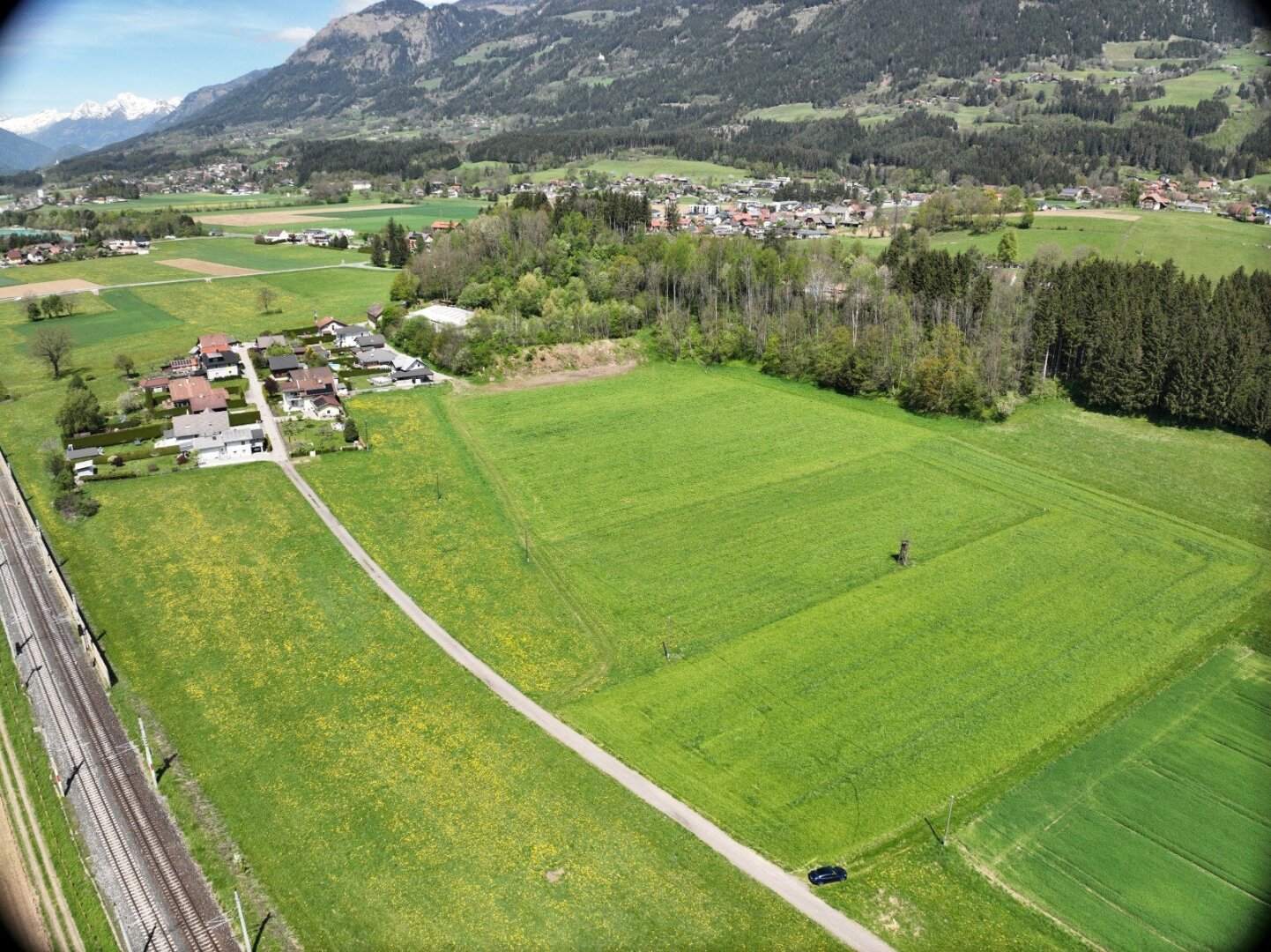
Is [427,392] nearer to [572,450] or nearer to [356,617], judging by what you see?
[572,450]

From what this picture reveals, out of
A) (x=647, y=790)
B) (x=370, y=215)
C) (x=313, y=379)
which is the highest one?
(x=370, y=215)

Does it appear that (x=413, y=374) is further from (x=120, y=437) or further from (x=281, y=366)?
(x=120, y=437)

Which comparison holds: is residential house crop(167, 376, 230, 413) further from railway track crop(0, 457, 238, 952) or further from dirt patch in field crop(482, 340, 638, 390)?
railway track crop(0, 457, 238, 952)

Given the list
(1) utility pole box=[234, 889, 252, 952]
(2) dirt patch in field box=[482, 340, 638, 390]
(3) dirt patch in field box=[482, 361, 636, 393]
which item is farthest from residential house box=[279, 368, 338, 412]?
(1) utility pole box=[234, 889, 252, 952]

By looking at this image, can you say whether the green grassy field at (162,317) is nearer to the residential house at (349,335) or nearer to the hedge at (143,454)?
the residential house at (349,335)

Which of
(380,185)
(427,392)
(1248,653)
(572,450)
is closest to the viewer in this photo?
(1248,653)

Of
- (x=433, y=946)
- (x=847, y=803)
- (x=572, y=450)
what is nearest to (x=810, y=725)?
(x=847, y=803)

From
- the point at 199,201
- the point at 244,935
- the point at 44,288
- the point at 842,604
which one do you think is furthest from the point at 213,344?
the point at 199,201
